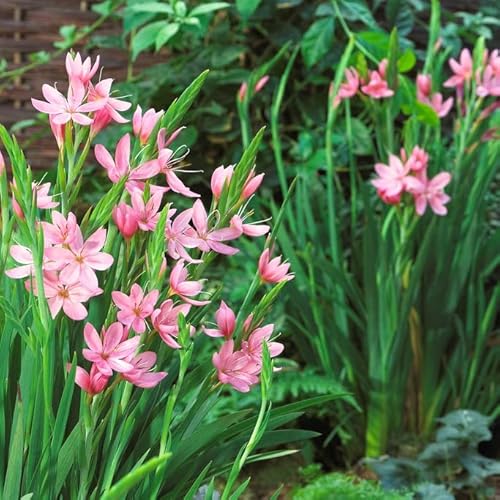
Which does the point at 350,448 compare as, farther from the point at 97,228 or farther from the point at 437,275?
the point at 97,228

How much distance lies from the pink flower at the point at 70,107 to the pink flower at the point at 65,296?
0.15 meters

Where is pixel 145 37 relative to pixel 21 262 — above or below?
below

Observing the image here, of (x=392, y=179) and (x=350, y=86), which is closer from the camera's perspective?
(x=392, y=179)

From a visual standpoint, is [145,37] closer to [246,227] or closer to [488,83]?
[488,83]

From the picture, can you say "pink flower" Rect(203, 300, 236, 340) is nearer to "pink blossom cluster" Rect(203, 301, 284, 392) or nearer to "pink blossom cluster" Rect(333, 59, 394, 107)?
"pink blossom cluster" Rect(203, 301, 284, 392)

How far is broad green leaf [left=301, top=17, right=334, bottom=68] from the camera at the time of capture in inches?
98.1

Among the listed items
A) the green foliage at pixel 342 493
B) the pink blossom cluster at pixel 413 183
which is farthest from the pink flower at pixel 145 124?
the pink blossom cluster at pixel 413 183

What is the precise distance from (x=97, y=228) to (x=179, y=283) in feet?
0.32

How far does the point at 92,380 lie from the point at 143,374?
5cm

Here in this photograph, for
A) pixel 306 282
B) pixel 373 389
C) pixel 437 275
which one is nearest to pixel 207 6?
pixel 306 282

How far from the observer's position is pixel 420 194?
1890 millimetres

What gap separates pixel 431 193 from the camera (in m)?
1.91

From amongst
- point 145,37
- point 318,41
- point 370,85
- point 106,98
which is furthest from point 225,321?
point 318,41

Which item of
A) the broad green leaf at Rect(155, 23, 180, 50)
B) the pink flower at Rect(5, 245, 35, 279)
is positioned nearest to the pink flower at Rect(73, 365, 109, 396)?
the pink flower at Rect(5, 245, 35, 279)
